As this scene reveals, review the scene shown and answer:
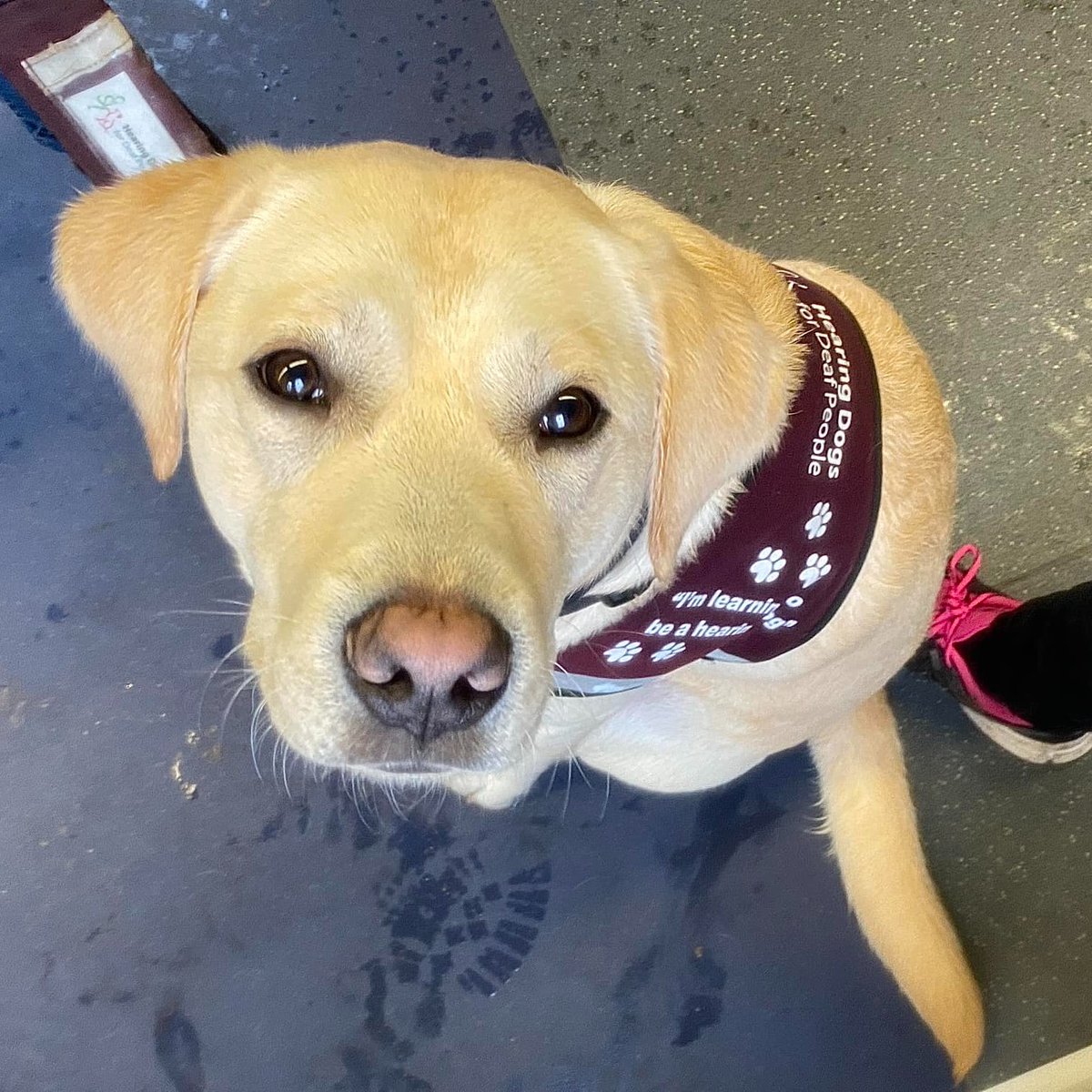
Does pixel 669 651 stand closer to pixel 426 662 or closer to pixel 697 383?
pixel 697 383

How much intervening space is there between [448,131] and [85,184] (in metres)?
0.74

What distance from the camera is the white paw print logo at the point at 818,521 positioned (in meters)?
1.12

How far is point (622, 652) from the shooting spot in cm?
118

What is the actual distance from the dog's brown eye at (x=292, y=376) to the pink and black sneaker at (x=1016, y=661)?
1.20m

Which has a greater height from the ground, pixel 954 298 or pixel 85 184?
pixel 85 184

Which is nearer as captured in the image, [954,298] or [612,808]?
[612,808]

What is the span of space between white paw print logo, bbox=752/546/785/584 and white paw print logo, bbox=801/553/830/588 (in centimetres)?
3

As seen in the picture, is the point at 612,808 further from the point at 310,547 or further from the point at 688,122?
the point at 688,122

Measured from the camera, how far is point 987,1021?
5.43ft

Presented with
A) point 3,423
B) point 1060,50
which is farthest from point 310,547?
point 1060,50

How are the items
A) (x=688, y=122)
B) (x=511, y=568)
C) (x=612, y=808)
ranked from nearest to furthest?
1. (x=511, y=568)
2. (x=612, y=808)
3. (x=688, y=122)

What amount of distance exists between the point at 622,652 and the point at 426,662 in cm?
Answer: 43

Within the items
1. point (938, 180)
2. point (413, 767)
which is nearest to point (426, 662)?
point (413, 767)

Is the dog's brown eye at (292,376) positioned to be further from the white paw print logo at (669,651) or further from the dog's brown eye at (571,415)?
the white paw print logo at (669,651)
